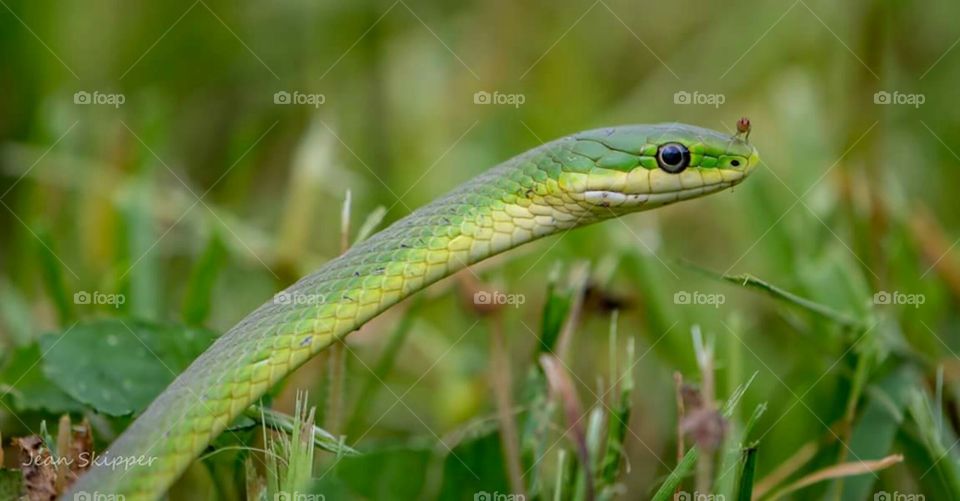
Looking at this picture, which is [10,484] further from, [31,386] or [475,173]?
[475,173]

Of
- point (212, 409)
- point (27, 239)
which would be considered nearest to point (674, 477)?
point (212, 409)

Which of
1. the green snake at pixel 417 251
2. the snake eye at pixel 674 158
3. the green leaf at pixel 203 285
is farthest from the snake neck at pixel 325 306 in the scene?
the green leaf at pixel 203 285

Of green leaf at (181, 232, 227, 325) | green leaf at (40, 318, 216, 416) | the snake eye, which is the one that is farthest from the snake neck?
green leaf at (181, 232, 227, 325)

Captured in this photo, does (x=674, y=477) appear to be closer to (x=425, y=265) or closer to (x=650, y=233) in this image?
(x=425, y=265)

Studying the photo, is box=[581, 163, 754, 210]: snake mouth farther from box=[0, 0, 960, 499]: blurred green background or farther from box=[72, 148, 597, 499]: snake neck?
box=[0, 0, 960, 499]: blurred green background

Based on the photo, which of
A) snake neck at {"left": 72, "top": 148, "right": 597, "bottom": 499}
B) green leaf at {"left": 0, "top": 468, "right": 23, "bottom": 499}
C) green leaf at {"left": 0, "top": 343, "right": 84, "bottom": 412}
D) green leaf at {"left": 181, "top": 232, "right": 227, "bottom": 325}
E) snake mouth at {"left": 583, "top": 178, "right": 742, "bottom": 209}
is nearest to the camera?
snake neck at {"left": 72, "top": 148, "right": 597, "bottom": 499}

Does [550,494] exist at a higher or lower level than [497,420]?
lower
